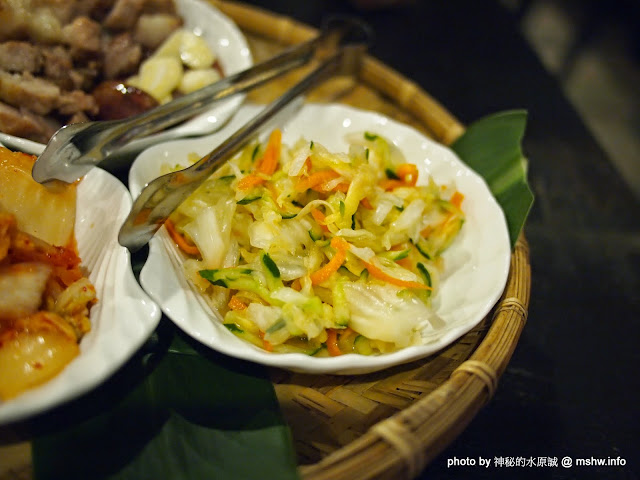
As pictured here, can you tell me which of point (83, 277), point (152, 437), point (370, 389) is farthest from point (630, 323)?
point (83, 277)

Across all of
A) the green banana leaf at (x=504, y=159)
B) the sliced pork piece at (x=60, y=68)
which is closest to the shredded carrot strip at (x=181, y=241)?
the sliced pork piece at (x=60, y=68)

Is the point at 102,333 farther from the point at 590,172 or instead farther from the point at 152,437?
the point at 590,172

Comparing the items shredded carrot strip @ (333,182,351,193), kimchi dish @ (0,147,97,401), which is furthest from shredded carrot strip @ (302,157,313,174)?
kimchi dish @ (0,147,97,401)

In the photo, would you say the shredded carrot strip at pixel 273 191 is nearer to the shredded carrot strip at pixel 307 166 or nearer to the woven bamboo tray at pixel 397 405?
the shredded carrot strip at pixel 307 166

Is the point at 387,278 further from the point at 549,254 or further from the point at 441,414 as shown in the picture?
the point at 549,254

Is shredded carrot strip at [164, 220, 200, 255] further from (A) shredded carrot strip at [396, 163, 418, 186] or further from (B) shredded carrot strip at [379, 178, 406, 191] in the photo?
(A) shredded carrot strip at [396, 163, 418, 186]
